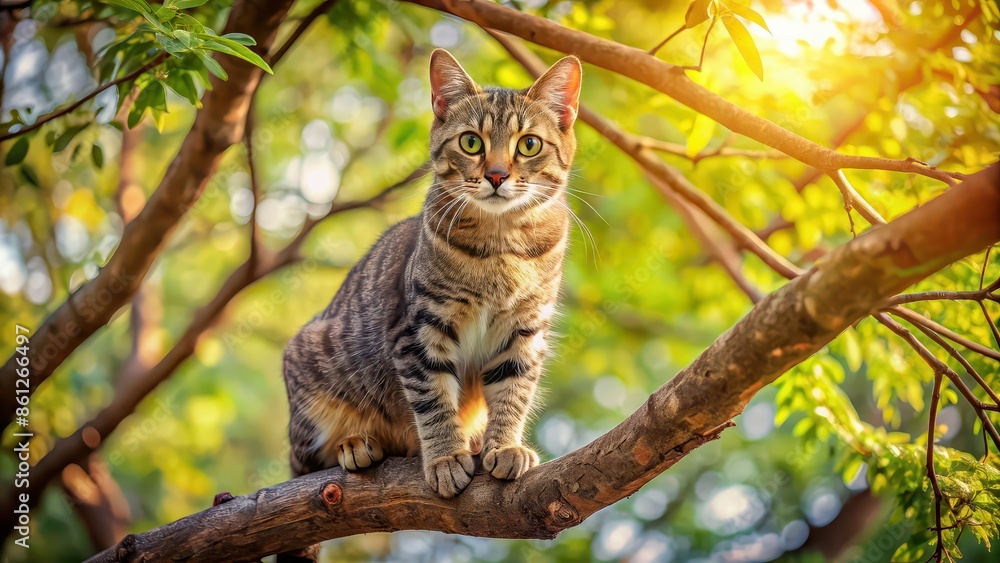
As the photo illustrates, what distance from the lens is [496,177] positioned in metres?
2.91

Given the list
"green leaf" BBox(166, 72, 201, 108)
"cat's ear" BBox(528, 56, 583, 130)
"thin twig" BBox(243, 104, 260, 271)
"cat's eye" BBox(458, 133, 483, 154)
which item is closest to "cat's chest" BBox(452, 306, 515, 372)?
"cat's eye" BBox(458, 133, 483, 154)

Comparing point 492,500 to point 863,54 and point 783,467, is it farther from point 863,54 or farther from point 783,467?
point 783,467

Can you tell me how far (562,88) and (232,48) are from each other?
151 cm

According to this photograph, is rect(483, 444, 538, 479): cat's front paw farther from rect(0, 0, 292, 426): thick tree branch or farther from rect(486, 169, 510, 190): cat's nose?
rect(0, 0, 292, 426): thick tree branch

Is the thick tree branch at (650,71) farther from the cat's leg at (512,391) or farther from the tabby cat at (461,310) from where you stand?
the cat's leg at (512,391)

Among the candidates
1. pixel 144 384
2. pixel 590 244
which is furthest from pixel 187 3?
pixel 590 244

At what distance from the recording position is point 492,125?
311 centimetres

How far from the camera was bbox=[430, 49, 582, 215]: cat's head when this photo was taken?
297 cm

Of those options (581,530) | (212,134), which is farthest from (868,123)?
(581,530)

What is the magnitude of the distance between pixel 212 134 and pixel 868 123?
10.9 feet

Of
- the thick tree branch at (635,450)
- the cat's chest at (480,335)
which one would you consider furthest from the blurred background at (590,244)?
the thick tree branch at (635,450)

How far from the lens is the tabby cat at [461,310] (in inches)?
115

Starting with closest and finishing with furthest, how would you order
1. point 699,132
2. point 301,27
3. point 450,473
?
point 450,473, point 699,132, point 301,27

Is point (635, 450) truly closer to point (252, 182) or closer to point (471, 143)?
point (471, 143)
